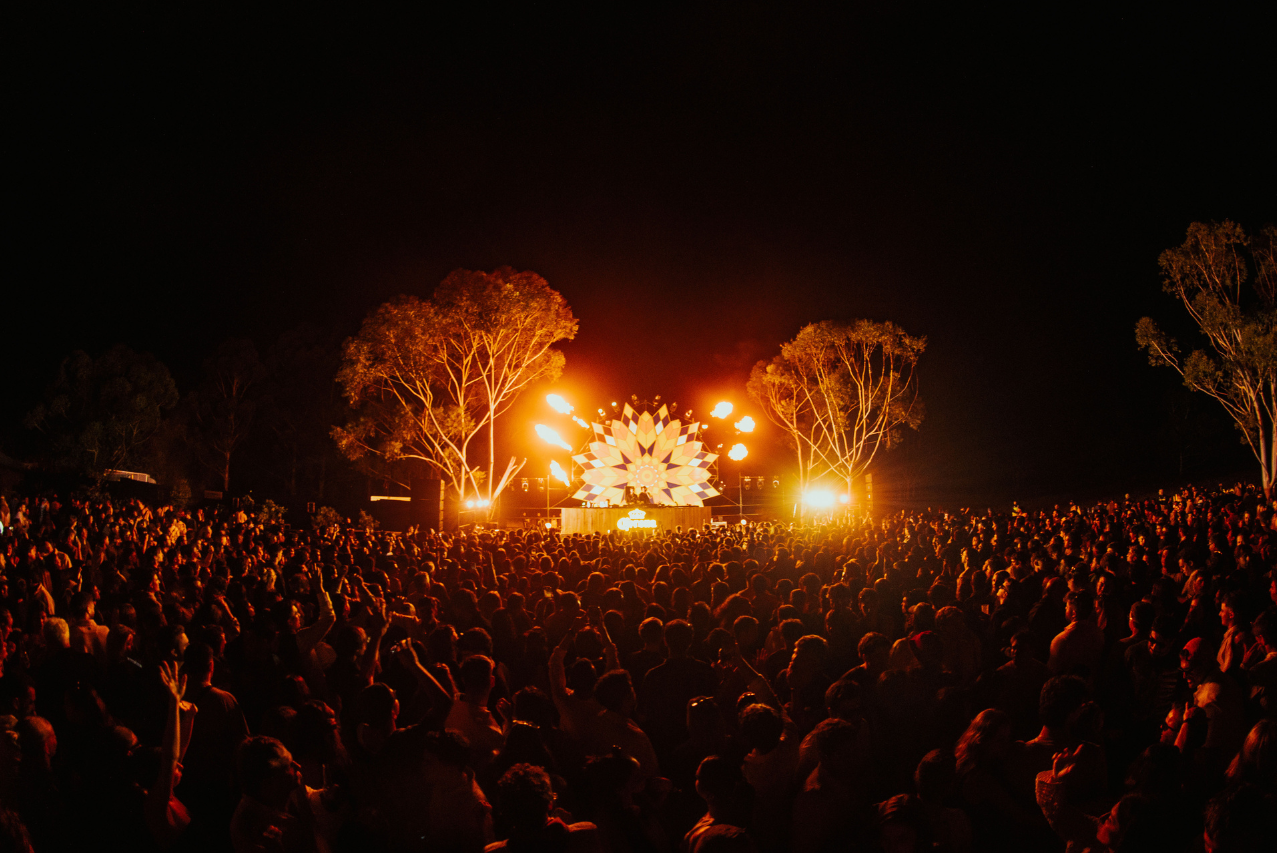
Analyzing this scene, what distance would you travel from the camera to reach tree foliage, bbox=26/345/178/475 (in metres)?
32.1

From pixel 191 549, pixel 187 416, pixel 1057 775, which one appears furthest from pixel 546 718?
pixel 187 416

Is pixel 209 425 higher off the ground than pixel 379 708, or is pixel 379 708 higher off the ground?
pixel 209 425

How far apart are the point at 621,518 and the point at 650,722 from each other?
20384 millimetres

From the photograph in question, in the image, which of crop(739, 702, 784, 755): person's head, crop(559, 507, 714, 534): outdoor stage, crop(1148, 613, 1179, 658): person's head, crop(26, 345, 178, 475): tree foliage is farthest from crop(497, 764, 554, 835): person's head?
crop(26, 345, 178, 475): tree foliage

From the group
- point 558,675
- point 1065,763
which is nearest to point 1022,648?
point 1065,763

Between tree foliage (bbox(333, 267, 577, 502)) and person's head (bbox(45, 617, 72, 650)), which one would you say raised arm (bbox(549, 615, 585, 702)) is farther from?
tree foliage (bbox(333, 267, 577, 502))

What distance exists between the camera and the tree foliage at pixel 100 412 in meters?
32.1

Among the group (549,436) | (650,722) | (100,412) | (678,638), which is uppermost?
(100,412)

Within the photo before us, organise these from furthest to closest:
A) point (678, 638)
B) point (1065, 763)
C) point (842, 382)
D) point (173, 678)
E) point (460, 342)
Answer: point (842, 382) < point (460, 342) < point (678, 638) < point (173, 678) < point (1065, 763)

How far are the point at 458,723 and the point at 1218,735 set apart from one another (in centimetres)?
374

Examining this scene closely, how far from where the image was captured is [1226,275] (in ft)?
81.5

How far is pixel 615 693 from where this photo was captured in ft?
13.6

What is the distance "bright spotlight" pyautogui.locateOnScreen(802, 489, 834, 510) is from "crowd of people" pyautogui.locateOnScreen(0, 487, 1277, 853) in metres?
26.8

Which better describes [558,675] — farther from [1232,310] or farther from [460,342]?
[1232,310]
